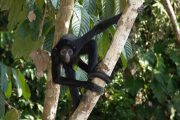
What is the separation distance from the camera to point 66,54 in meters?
2.46

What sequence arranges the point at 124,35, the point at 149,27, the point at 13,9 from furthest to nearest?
1. the point at 149,27
2. the point at 13,9
3. the point at 124,35

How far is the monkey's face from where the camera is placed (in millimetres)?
2441

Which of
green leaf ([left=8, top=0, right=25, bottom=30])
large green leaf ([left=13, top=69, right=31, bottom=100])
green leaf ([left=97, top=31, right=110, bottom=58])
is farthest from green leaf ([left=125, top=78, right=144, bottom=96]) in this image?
green leaf ([left=8, top=0, right=25, bottom=30])

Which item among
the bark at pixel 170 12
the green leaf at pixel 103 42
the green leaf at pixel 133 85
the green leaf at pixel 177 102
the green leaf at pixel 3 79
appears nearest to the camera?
the green leaf at pixel 3 79

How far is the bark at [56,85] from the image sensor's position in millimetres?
2365

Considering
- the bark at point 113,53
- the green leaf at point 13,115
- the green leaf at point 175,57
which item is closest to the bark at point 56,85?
the green leaf at point 13,115

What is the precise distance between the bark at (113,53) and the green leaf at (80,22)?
49 cm

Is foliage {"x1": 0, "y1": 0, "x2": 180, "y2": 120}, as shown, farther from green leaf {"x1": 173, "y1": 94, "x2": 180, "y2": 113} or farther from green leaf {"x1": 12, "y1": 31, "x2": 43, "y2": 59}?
green leaf {"x1": 12, "y1": 31, "x2": 43, "y2": 59}

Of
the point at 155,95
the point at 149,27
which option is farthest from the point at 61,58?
the point at 149,27

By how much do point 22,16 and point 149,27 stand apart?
3.68 metres

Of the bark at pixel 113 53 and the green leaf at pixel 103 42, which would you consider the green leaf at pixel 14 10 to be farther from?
the bark at pixel 113 53

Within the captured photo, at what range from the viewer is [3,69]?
2656 mm

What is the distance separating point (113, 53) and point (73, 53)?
537mm

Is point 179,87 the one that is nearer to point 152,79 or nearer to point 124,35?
point 152,79
